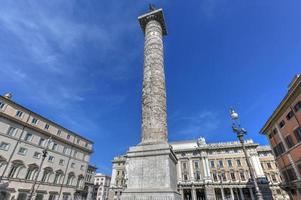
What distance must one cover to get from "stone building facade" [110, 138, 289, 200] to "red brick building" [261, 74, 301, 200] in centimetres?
1476

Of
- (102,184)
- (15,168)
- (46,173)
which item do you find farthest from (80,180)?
(102,184)

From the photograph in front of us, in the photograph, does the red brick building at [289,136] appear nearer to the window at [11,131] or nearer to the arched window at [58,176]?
the arched window at [58,176]

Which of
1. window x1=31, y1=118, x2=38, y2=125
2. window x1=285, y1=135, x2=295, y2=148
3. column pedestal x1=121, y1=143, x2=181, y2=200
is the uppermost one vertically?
window x1=31, y1=118, x2=38, y2=125

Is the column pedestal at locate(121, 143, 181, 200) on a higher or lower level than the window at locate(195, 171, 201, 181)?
lower

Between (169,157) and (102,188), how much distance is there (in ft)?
233

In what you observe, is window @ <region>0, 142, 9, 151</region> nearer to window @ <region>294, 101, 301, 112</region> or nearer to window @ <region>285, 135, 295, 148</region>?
window @ <region>285, 135, 295, 148</region>

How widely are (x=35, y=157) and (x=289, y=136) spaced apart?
32381mm

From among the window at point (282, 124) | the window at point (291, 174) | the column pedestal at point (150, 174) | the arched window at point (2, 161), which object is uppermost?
the window at point (282, 124)

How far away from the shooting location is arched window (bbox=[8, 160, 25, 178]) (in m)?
21.8

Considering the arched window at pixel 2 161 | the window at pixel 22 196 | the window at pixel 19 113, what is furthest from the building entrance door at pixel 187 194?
the window at pixel 19 113

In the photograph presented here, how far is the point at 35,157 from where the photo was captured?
82.2 ft

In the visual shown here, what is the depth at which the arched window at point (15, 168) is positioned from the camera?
2184cm

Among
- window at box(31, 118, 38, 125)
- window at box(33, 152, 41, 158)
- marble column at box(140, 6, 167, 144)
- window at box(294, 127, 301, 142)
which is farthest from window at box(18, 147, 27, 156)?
window at box(294, 127, 301, 142)

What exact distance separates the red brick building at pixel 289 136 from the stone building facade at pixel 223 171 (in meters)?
14.8
